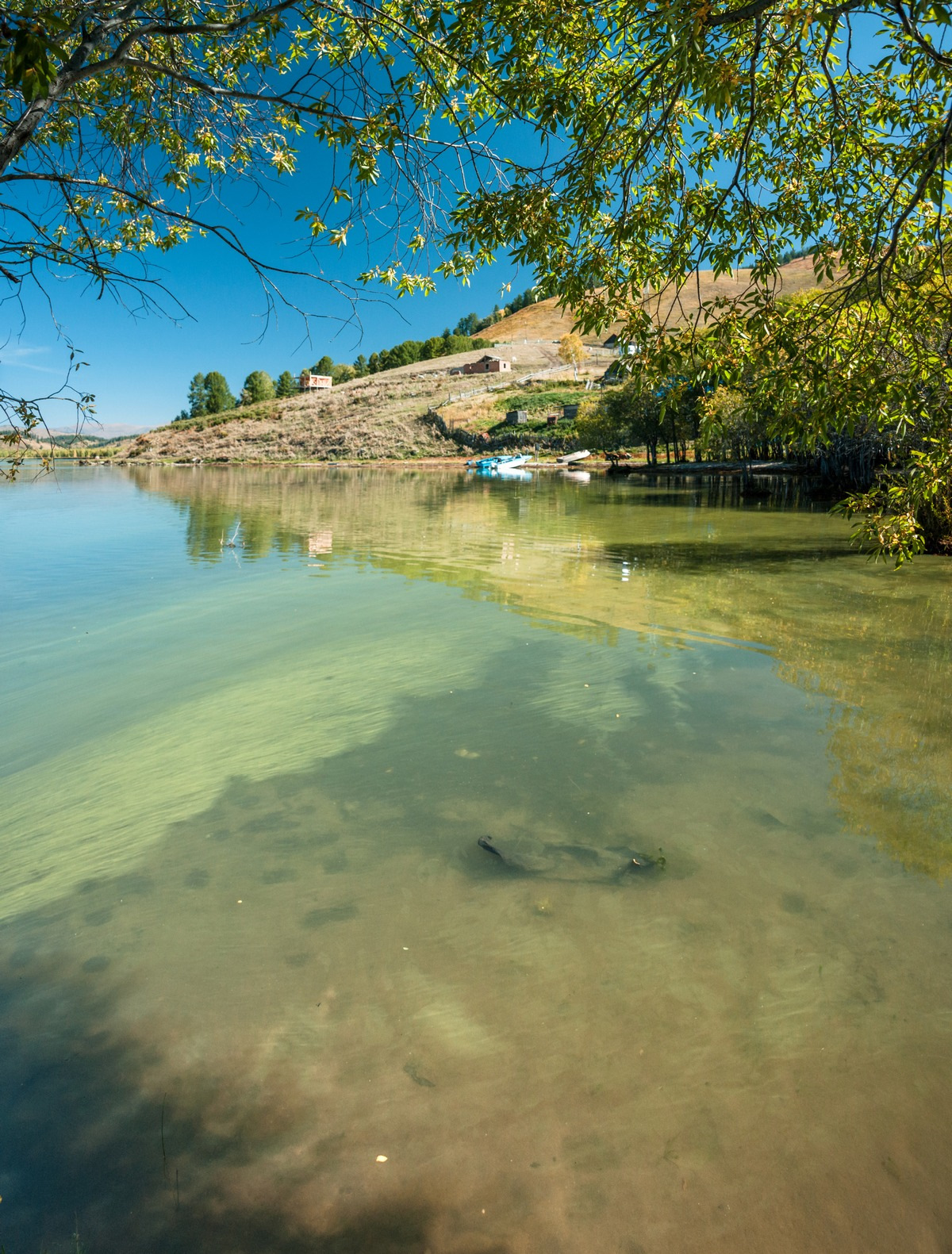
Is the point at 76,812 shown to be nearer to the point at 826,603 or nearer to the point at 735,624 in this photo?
the point at 735,624

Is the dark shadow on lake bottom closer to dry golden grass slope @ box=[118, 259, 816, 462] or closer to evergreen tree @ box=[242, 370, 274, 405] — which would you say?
dry golden grass slope @ box=[118, 259, 816, 462]

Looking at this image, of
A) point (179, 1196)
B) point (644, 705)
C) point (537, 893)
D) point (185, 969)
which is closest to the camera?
point (179, 1196)

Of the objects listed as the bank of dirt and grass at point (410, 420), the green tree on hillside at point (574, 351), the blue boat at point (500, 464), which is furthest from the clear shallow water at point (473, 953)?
the green tree on hillside at point (574, 351)

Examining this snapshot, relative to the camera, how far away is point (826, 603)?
12.0 metres

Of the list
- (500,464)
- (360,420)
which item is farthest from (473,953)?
(360,420)

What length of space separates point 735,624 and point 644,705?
415 centimetres

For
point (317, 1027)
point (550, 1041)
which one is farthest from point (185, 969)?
point (550, 1041)

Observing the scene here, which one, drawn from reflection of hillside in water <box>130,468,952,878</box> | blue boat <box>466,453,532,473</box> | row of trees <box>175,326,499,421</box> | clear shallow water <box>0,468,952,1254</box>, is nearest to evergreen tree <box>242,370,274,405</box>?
row of trees <box>175,326,499,421</box>

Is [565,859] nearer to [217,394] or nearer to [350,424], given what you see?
[350,424]

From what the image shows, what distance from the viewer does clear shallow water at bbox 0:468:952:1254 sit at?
8.50 feet

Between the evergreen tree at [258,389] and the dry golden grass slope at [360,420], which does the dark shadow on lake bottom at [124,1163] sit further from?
the evergreen tree at [258,389]

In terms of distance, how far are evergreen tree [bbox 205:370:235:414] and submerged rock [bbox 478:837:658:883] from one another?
168 m

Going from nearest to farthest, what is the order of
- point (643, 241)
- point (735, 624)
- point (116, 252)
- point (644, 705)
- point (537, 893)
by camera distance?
point (537, 893) → point (643, 241) → point (116, 252) → point (644, 705) → point (735, 624)

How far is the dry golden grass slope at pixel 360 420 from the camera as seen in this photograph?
342ft
